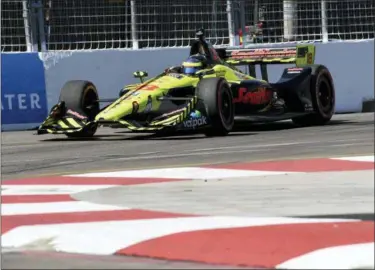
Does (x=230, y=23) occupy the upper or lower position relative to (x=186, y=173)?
upper

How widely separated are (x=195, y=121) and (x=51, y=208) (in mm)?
5681

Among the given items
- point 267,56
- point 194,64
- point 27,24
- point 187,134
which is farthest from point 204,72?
point 27,24

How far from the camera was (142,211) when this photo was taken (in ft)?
23.4

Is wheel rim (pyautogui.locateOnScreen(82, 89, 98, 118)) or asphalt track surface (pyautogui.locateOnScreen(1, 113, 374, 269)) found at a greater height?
wheel rim (pyautogui.locateOnScreen(82, 89, 98, 118))

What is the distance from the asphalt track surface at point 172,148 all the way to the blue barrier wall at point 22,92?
3.52 ft

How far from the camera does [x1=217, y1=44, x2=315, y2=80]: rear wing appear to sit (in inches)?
597

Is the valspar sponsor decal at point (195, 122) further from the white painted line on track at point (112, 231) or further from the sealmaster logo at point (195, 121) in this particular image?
the white painted line on track at point (112, 231)

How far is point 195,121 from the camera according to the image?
13.0 m

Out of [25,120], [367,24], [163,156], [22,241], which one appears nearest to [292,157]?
[163,156]

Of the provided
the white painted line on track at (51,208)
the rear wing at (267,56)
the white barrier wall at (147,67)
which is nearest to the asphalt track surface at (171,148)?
the rear wing at (267,56)

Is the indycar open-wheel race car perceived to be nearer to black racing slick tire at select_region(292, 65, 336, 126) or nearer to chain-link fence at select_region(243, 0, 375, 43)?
black racing slick tire at select_region(292, 65, 336, 126)

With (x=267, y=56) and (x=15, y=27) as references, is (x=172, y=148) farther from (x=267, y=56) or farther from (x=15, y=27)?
(x=15, y=27)

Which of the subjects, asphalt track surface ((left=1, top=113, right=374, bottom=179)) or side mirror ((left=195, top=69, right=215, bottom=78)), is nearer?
asphalt track surface ((left=1, top=113, right=374, bottom=179))

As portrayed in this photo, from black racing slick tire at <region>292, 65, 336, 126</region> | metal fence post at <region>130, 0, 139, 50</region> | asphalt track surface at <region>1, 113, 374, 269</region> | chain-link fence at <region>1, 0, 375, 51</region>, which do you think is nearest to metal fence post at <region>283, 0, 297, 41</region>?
chain-link fence at <region>1, 0, 375, 51</region>
